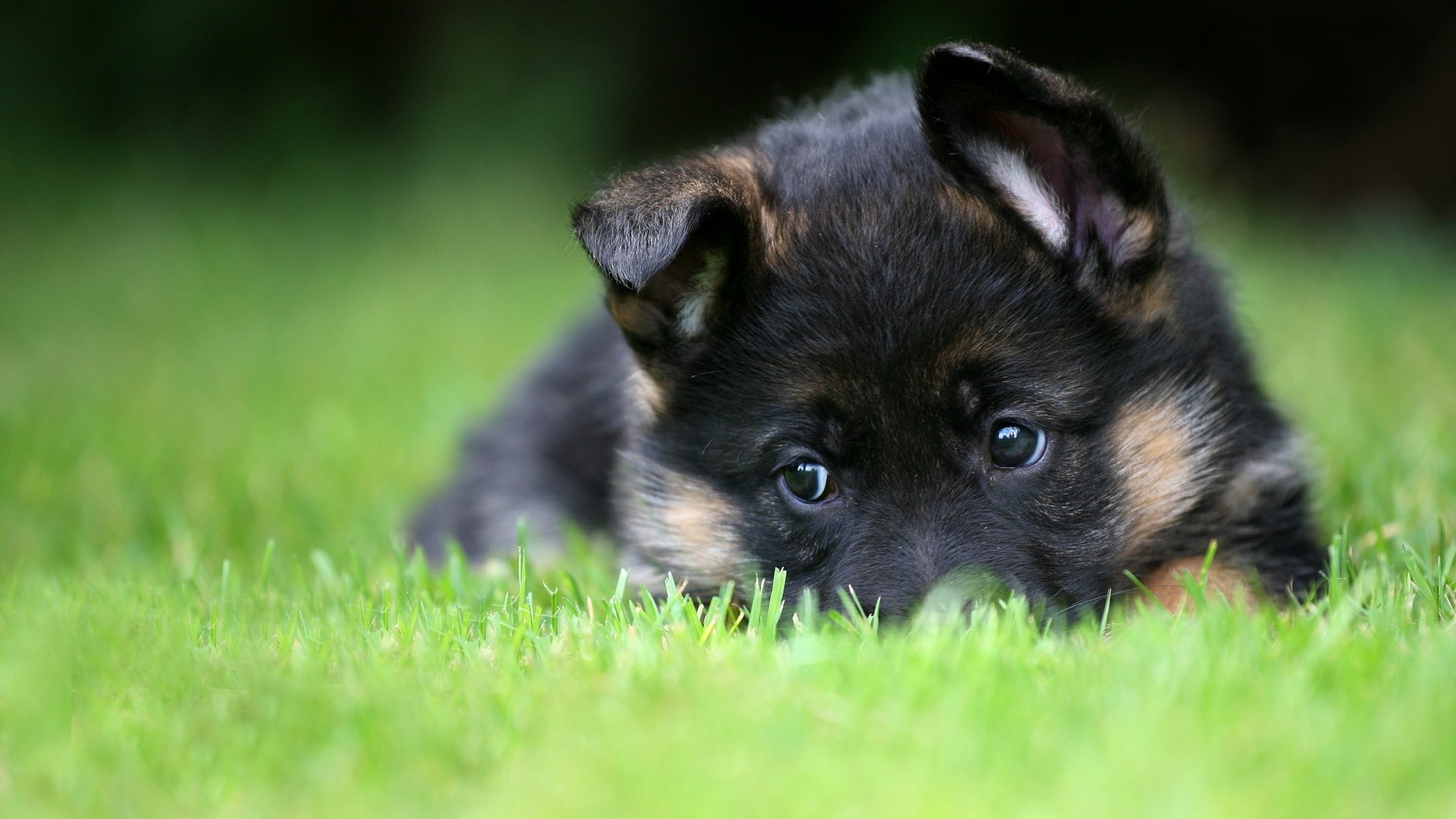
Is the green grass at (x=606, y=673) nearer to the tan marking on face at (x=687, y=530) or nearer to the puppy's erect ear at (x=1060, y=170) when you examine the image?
the tan marking on face at (x=687, y=530)

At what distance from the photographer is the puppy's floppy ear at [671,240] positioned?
265 centimetres

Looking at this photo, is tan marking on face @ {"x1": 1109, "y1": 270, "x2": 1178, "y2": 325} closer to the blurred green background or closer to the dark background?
the blurred green background

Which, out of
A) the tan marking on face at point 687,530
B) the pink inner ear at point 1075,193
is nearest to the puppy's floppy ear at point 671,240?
the tan marking on face at point 687,530

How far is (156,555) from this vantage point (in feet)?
13.3

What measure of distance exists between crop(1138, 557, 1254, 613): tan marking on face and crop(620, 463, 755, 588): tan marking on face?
89 centimetres

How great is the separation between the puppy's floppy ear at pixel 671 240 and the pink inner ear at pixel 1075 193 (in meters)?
0.61

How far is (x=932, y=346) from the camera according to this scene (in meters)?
2.82

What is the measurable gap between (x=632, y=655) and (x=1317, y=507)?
2.05 m

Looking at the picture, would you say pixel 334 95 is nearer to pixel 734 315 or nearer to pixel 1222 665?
pixel 734 315

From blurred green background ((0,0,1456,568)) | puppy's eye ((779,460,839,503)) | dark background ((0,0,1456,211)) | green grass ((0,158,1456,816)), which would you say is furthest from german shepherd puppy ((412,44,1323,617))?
dark background ((0,0,1456,211))

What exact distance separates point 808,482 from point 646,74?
8981 mm

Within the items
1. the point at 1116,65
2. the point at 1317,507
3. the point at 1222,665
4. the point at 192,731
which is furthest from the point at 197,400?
the point at 1116,65

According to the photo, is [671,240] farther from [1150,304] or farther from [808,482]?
[1150,304]

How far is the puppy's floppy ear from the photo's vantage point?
2654mm
